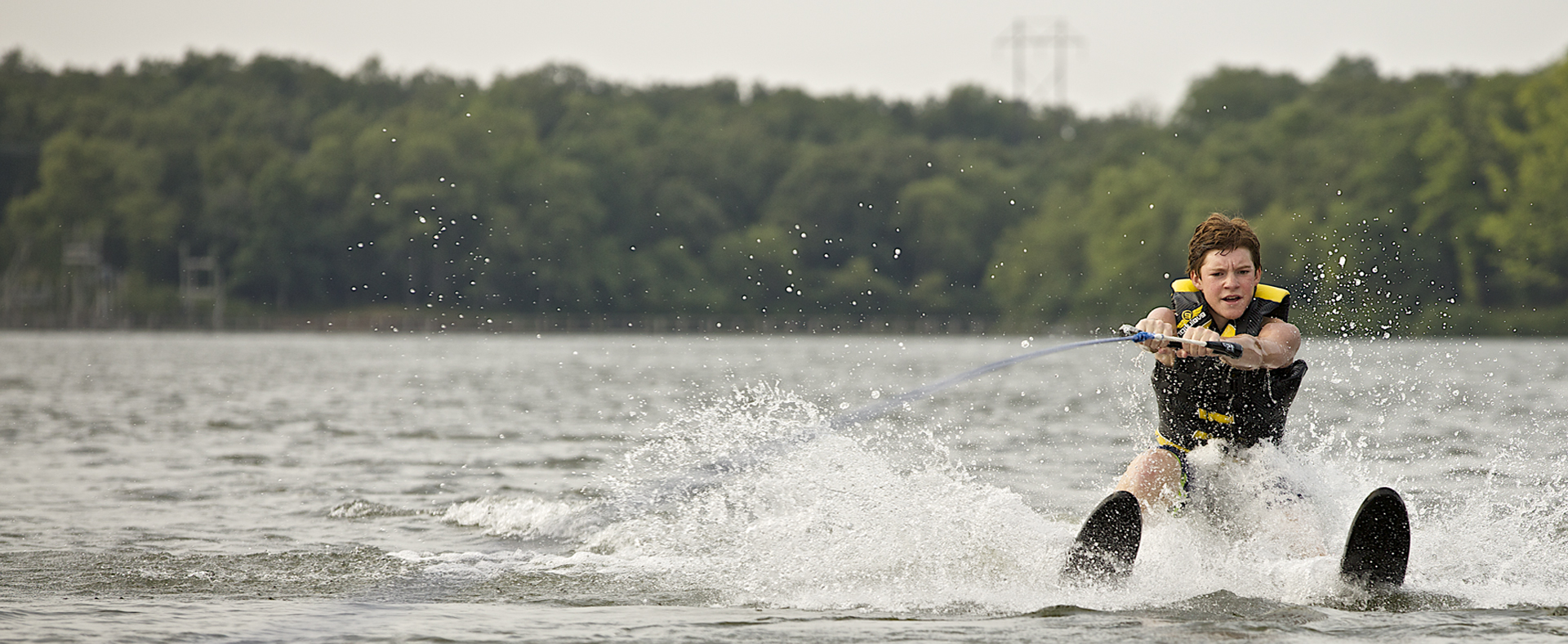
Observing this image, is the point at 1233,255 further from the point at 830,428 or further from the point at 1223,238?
the point at 830,428

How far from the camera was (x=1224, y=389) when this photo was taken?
269 inches

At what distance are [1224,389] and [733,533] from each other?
298cm

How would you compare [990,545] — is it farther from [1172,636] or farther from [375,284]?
[375,284]

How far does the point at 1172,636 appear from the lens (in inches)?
242

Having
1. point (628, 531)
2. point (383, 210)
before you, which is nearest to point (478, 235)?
point (383, 210)

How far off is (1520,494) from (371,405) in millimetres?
15620

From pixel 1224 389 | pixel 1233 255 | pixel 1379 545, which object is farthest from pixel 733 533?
pixel 1379 545

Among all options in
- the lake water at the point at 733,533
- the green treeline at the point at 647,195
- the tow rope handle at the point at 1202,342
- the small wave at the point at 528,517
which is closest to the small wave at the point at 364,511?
the lake water at the point at 733,533

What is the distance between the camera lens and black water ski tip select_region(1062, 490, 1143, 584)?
660 centimetres

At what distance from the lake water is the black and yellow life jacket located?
5.4 inches

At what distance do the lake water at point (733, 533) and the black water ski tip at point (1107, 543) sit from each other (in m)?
0.07

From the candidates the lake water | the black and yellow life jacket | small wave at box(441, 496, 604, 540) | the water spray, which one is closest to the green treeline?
the lake water

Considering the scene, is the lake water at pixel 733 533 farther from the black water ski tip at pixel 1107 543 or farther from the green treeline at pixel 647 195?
the green treeline at pixel 647 195

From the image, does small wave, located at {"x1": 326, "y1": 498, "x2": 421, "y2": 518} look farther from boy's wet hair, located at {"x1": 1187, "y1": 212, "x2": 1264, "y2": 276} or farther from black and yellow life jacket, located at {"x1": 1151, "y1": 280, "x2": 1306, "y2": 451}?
boy's wet hair, located at {"x1": 1187, "y1": 212, "x2": 1264, "y2": 276}
